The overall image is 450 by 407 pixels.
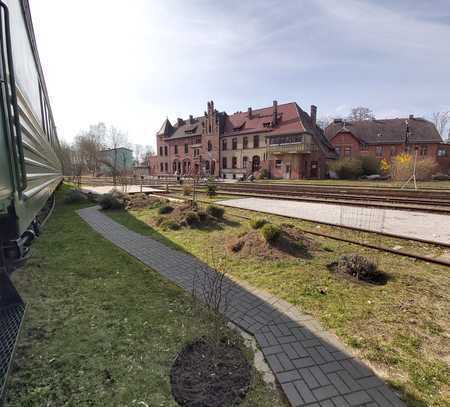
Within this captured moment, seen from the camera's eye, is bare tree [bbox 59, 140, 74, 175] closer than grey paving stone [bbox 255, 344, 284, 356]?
No

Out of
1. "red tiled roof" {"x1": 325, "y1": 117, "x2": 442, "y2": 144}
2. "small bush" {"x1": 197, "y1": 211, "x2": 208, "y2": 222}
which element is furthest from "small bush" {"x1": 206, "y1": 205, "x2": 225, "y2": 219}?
"red tiled roof" {"x1": 325, "y1": 117, "x2": 442, "y2": 144}

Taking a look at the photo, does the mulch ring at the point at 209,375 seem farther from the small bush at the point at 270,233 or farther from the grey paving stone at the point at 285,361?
the small bush at the point at 270,233

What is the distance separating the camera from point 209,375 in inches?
98.2

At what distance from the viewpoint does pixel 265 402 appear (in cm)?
223

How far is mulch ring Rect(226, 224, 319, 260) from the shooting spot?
5.88 metres

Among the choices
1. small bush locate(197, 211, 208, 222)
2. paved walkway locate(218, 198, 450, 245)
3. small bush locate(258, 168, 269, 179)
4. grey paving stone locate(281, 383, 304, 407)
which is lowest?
grey paving stone locate(281, 383, 304, 407)

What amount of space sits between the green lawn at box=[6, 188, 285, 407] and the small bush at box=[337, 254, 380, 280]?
9.84 feet

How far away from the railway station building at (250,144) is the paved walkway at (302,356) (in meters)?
31.4

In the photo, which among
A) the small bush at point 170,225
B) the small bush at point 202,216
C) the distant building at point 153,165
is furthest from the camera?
the distant building at point 153,165

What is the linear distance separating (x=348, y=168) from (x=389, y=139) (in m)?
16.4

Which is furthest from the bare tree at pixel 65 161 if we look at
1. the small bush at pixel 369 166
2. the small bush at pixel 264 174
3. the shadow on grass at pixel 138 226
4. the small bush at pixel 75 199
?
the small bush at pixel 369 166

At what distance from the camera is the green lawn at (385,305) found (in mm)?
2600

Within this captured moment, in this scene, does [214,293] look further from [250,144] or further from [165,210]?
[250,144]

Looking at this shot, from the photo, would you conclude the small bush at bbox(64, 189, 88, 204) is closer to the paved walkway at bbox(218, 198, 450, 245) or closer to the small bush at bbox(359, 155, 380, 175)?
the paved walkway at bbox(218, 198, 450, 245)
